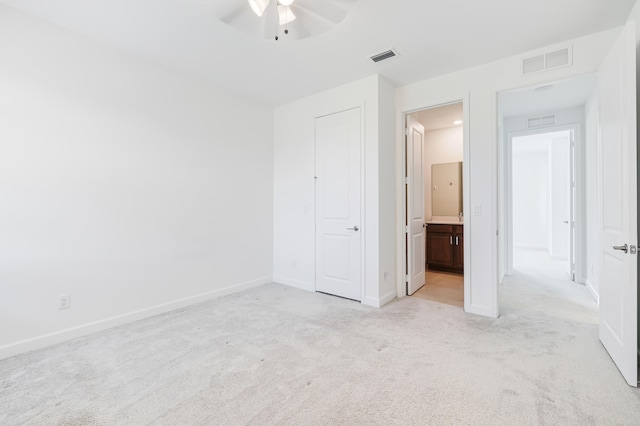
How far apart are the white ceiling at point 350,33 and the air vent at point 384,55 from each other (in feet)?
0.23

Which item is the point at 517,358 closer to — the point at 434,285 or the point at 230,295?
the point at 434,285

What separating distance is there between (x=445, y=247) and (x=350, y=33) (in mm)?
3846

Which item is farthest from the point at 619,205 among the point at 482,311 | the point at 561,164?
the point at 561,164

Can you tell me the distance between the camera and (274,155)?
4660 millimetres

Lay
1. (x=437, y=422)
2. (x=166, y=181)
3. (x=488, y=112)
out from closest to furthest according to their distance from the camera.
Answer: (x=437, y=422)
(x=488, y=112)
(x=166, y=181)

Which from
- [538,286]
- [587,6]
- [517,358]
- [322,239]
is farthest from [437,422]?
[538,286]

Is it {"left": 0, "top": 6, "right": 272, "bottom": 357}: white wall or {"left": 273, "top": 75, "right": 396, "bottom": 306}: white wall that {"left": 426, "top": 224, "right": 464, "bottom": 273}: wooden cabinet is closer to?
{"left": 273, "top": 75, "right": 396, "bottom": 306}: white wall

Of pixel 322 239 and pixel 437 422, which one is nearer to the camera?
pixel 437 422

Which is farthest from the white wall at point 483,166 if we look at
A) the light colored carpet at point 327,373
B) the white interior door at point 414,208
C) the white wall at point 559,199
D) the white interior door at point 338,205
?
the white wall at point 559,199

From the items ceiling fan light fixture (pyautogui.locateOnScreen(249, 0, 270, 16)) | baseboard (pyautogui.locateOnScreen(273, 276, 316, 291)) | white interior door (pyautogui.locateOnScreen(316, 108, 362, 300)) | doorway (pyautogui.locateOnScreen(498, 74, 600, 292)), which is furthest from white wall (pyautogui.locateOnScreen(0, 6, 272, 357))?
doorway (pyautogui.locateOnScreen(498, 74, 600, 292))

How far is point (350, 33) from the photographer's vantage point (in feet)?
8.68

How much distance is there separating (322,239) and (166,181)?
2051mm

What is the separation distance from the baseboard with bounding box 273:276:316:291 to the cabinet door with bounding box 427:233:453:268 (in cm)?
241

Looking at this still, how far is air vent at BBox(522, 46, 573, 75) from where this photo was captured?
2754mm
